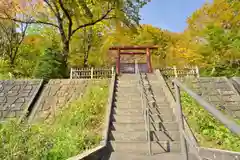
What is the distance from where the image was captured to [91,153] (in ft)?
16.6

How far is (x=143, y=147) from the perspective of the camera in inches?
235

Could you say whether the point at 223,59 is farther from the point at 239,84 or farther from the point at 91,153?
the point at 91,153

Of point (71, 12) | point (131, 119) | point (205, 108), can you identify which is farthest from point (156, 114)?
point (71, 12)

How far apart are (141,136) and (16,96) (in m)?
5.75

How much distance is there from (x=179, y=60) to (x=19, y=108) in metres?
13.0

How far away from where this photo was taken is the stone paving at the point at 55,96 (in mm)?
8797

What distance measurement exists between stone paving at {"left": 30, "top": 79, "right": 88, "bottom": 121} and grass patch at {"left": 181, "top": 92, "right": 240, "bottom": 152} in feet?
14.2

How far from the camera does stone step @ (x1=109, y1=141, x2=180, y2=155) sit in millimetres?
5871

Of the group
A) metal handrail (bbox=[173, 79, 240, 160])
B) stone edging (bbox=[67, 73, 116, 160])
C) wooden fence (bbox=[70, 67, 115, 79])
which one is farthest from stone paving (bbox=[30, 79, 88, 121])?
metal handrail (bbox=[173, 79, 240, 160])

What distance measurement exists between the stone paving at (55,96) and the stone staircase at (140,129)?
5.57 ft

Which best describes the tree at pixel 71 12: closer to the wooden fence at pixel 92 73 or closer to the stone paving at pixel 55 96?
the wooden fence at pixel 92 73

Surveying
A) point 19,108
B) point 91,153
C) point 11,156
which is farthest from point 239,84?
point 11,156

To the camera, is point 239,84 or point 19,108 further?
point 239,84

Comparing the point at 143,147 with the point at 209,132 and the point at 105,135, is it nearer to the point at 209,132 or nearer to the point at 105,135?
the point at 105,135
